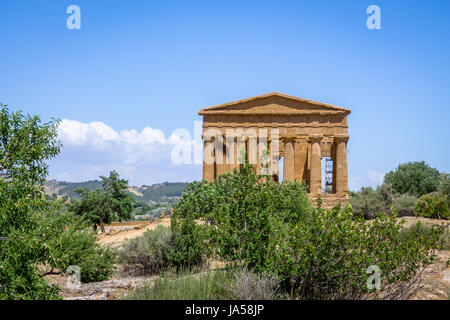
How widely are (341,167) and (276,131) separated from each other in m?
6.03

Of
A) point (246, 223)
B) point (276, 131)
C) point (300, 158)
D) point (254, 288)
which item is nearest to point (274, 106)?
point (276, 131)

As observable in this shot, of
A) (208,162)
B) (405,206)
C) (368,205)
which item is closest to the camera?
(405,206)

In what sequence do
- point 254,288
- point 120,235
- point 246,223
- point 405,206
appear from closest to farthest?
point 254,288
point 246,223
point 405,206
point 120,235

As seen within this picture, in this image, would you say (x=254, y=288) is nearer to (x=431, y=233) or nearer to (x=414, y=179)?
(x=431, y=233)

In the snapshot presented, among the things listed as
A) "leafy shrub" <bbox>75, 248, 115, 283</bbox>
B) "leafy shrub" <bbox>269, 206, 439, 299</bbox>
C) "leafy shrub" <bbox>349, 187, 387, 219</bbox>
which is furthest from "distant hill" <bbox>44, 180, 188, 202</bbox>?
"leafy shrub" <bbox>269, 206, 439, 299</bbox>

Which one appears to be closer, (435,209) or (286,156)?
(435,209)

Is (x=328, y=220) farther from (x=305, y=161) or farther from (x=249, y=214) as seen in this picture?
(x=305, y=161)

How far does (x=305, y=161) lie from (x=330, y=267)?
96.3 ft

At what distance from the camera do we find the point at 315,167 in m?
34.7

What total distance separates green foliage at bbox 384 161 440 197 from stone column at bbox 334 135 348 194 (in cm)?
1395

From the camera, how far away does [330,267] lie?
350 inches
